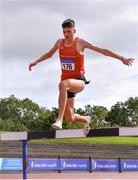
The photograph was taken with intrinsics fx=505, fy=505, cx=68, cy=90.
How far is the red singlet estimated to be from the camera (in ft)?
22.3

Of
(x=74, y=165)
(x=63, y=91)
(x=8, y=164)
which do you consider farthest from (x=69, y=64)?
(x=74, y=165)

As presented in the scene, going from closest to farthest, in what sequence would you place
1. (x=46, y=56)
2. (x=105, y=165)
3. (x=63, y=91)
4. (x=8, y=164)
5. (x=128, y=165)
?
1. (x=63, y=91)
2. (x=46, y=56)
3. (x=8, y=164)
4. (x=105, y=165)
5. (x=128, y=165)

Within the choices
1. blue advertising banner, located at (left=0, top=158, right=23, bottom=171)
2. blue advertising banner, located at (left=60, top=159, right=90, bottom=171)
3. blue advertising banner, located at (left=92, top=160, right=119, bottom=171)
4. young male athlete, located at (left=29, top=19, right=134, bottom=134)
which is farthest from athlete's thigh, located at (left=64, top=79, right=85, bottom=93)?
blue advertising banner, located at (left=92, top=160, right=119, bottom=171)

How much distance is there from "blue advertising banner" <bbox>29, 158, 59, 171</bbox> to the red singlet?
1938 centimetres

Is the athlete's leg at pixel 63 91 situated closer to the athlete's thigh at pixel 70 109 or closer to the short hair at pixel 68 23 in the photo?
the athlete's thigh at pixel 70 109

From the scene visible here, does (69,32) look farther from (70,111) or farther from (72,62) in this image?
(70,111)

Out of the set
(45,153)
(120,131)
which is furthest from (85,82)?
(45,153)

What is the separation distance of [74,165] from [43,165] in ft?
7.49

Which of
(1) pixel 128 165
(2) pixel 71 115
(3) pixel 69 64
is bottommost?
(1) pixel 128 165

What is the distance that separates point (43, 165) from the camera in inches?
1056

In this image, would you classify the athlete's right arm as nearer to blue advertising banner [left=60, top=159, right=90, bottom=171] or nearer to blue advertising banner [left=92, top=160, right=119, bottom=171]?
blue advertising banner [left=60, top=159, right=90, bottom=171]

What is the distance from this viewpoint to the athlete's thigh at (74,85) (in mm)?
6660

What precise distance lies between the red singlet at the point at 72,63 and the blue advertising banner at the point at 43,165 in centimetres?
1938

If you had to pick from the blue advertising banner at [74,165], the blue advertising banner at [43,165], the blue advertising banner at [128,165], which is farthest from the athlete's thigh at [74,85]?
the blue advertising banner at [128,165]
